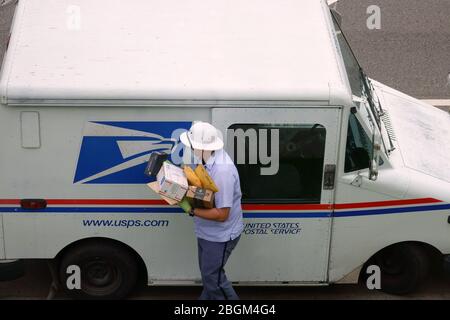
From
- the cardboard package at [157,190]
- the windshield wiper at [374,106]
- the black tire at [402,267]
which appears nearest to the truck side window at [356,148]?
the windshield wiper at [374,106]

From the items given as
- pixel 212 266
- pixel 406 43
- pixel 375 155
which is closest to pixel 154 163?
pixel 212 266

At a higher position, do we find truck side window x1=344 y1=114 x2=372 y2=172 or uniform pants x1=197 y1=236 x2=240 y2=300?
truck side window x1=344 y1=114 x2=372 y2=172

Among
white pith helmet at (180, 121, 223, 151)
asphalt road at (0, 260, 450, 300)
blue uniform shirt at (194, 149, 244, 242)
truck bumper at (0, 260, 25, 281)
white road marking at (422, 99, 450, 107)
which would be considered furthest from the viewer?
white road marking at (422, 99, 450, 107)

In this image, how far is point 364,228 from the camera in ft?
19.5

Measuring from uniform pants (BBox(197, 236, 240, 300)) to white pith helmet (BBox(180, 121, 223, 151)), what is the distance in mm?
722

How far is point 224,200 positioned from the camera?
546 cm

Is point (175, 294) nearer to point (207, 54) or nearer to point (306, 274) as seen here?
point (306, 274)

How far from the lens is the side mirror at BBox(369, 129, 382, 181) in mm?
5734

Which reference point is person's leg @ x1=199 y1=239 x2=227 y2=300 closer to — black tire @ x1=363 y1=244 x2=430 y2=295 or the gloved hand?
the gloved hand

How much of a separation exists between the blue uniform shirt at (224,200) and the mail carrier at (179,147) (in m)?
0.23

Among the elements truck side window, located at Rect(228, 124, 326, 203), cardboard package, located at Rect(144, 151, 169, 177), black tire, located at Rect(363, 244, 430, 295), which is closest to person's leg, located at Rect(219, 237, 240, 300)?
truck side window, located at Rect(228, 124, 326, 203)

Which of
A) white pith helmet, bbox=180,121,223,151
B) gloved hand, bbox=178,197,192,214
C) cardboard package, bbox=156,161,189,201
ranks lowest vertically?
gloved hand, bbox=178,197,192,214
